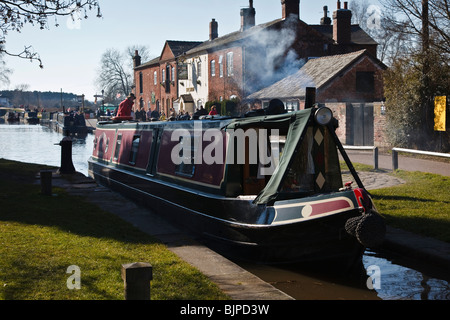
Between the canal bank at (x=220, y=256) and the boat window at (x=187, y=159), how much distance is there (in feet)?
3.17

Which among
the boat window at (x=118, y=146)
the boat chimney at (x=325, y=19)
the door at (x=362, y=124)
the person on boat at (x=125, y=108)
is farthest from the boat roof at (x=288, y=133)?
the boat chimney at (x=325, y=19)

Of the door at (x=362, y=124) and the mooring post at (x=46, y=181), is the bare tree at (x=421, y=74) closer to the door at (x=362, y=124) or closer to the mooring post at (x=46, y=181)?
the door at (x=362, y=124)

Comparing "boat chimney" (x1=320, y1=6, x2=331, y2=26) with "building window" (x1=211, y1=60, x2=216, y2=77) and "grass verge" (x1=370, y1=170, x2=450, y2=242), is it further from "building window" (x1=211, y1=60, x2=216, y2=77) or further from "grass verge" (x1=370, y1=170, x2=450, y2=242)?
"grass verge" (x1=370, y1=170, x2=450, y2=242)

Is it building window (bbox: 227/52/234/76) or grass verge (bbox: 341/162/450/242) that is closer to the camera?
grass verge (bbox: 341/162/450/242)

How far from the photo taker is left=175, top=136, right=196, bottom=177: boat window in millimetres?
9766

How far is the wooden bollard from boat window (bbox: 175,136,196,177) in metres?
5.44

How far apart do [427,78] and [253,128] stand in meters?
14.0

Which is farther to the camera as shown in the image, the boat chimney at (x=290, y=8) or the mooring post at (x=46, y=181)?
the boat chimney at (x=290, y=8)

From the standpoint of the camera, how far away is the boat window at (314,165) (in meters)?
7.78

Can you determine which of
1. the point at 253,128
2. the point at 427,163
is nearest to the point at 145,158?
the point at 253,128

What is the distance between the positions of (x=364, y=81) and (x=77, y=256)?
2545 cm

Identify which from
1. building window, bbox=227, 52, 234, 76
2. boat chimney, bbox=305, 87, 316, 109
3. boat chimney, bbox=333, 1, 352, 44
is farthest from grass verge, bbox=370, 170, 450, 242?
building window, bbox=227, 52, 234, 76

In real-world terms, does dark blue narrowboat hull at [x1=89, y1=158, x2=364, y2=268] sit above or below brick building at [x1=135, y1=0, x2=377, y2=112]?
below

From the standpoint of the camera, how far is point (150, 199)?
11.6 metres
